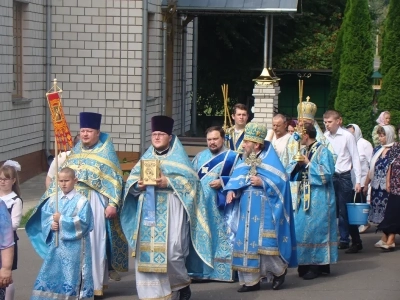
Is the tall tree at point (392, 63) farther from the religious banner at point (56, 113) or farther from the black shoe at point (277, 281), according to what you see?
the religious banner at point (56, 113)

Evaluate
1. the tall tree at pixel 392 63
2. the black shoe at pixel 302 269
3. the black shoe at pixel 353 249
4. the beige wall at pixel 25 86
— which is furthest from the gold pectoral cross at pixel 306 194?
the tall tree at pixel 392 63

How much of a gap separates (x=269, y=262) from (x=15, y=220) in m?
2.89

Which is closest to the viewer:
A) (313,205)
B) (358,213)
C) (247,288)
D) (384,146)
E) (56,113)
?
(56,113)

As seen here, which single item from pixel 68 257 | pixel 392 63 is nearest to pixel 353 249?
pixel 68 257

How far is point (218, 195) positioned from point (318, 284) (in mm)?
1478

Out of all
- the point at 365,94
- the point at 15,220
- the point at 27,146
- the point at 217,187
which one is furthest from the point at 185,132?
the point at 15,220

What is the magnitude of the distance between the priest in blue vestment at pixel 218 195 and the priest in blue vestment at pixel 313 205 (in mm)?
993

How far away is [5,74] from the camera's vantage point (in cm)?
1650

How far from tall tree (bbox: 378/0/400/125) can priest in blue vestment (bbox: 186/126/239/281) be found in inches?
582

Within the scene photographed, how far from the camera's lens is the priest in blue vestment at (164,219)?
347 inches

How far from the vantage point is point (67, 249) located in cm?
875

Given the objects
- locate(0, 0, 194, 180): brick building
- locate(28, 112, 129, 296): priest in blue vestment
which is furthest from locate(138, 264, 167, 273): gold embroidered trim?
locate(0, 0, 194, 180): brick building

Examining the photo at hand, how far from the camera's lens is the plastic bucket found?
11.9 meters

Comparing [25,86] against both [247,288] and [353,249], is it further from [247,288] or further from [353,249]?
[247,288]
